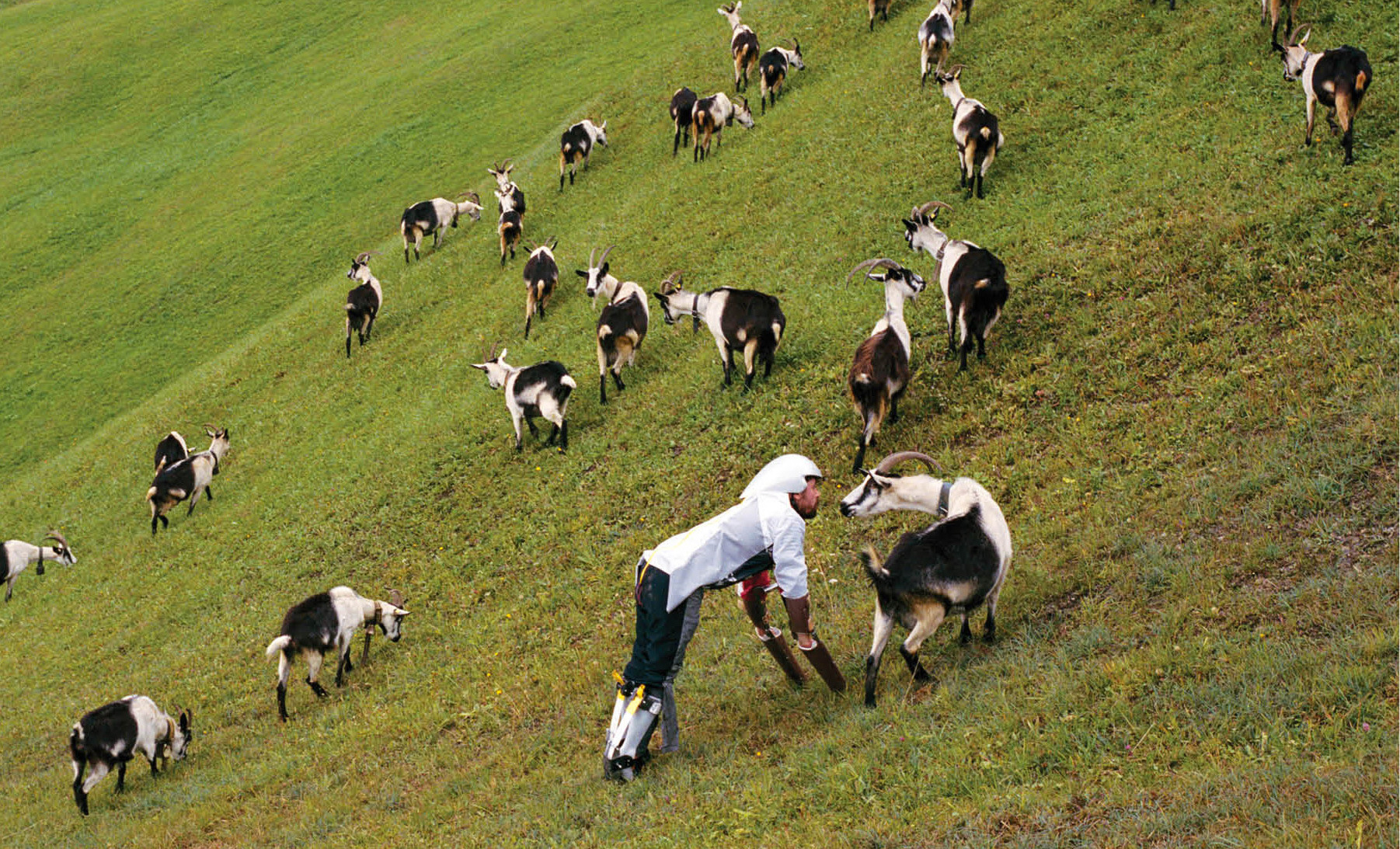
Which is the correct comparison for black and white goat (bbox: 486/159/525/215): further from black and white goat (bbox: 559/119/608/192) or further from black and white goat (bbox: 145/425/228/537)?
black and white goat (bbox: 145/425/228/537)

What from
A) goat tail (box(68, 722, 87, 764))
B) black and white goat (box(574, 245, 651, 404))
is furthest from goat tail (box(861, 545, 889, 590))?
goat tail (box(68, 722, 87, 764))

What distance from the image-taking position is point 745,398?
12.9 m

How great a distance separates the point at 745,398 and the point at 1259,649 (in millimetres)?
7705

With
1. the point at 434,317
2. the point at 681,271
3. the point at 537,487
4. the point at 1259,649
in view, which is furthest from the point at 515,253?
the point at 1259,649

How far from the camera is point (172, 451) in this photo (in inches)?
762

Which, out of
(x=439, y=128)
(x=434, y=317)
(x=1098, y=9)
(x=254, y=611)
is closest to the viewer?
(x=254, y=611)

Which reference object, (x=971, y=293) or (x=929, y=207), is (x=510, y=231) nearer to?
(x=929, y=207)

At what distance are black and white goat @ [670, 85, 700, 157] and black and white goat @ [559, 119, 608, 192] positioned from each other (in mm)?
2127

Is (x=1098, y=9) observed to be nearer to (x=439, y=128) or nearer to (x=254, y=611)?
(x=254, y=611)

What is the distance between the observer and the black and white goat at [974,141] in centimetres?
1495

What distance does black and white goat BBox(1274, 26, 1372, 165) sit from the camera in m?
11.5

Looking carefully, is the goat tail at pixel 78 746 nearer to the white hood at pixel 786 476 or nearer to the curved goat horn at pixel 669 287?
the white hood at pixel 786 476

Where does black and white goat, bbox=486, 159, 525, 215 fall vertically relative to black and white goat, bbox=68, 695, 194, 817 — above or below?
above

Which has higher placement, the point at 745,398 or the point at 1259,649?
the point at 1259,649
